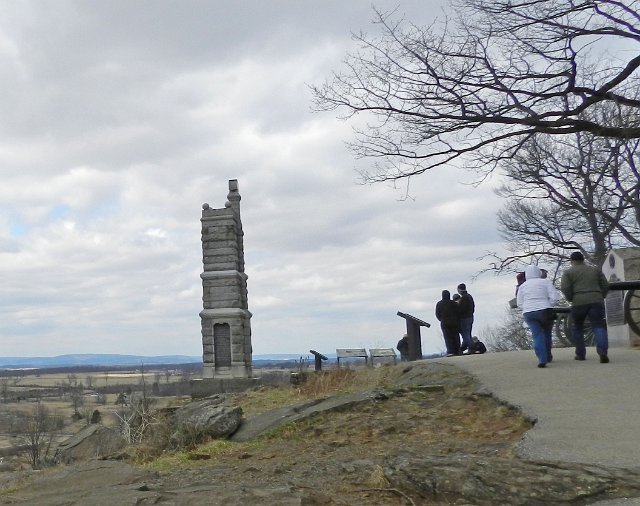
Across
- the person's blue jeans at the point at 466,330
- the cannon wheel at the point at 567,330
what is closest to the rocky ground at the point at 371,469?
the cannon wheel at the point at 567,330

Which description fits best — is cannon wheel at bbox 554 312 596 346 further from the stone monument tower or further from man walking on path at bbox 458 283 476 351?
the stone monument tower

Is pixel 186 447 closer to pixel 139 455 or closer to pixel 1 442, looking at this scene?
pixel 139 455

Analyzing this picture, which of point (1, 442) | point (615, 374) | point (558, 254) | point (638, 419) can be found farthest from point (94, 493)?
point (1, 442)

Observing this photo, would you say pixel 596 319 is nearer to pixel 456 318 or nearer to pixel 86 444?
pixel 456 318

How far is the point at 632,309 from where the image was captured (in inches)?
569

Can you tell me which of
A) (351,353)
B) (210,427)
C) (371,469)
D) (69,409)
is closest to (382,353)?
(351,353)

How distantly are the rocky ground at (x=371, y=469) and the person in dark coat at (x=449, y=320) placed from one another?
6.65 metres

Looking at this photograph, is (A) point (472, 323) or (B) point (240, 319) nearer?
(A) point (472, 323)

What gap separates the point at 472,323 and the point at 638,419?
10.2 metres

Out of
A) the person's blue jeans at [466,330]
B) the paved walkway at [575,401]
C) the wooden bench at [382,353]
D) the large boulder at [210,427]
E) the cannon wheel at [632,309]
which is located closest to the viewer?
the paved walkway at [575,401]

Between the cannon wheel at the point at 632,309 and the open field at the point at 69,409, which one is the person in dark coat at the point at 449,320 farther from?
the open field at the point at 69,409

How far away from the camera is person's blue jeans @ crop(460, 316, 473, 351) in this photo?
17.6 meters

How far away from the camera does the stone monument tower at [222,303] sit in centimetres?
2764

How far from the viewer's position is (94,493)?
616cm
